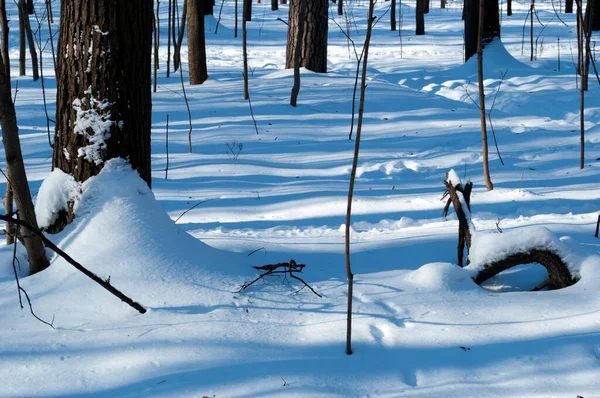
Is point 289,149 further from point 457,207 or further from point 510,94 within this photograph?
point 510,94

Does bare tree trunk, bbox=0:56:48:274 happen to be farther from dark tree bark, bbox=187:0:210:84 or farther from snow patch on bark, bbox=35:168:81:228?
dark tree bark, bbox=187:0:210:84

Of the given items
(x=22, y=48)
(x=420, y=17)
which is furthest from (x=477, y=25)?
(x=22, y=48)

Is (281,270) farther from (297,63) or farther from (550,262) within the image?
(297,63)

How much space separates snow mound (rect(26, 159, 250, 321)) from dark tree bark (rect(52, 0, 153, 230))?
0.10 meters

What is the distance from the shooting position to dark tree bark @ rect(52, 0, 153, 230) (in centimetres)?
284

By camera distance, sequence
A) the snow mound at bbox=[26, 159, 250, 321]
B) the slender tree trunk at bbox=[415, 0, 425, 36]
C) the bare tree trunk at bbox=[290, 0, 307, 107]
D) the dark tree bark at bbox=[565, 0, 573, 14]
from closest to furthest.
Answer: the snow mound at bbox=[26, 159, 250, 321], the bare tree trunk at bbox=[290, 0, 307, 107], the slender tree trunk at bbox=[415, 0, 425, 36], the dark tree bark at bbox=[565, 0, 573, 14]

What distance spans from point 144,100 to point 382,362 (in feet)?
5.64

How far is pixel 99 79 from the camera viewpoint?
2.86m

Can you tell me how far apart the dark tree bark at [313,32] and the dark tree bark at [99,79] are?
679 cm

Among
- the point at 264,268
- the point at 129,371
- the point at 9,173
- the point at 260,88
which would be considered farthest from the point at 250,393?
the point at 260,88

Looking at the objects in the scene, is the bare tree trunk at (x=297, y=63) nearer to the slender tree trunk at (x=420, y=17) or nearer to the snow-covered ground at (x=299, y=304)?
the snow-covered ground at (x=299, y=304)

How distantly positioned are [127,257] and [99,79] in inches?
34.1

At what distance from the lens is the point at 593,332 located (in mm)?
2348

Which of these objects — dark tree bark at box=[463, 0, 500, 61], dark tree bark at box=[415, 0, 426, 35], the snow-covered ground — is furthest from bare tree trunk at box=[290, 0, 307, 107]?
dark tree bark at box=[415, 0, 426, 35]
